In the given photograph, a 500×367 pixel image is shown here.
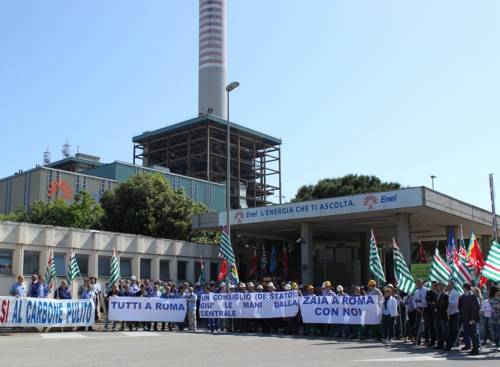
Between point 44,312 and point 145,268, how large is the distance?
1420 cm

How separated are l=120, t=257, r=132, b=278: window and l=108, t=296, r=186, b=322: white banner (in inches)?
399

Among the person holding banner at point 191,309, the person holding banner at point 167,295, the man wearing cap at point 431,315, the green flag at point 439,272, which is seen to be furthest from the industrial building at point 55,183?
the man wearing cap at point 431,315

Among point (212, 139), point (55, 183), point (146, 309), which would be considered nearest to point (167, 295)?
point (146, 309)

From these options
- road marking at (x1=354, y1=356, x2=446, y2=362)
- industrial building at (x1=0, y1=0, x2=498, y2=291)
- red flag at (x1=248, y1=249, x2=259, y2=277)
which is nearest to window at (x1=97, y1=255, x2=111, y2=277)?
industrial building at (x1=0, y1=0, x2=498, y2=291)

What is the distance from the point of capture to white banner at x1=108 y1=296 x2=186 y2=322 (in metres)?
24.2

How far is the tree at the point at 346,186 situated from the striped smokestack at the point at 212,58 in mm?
39135

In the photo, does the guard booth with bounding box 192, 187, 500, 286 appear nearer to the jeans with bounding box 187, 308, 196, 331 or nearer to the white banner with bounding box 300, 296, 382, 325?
the white banner with bounding box 300, 296, 382, 325

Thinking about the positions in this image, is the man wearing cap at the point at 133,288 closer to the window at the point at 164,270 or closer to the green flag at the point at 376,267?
the green flag at the point at 376,267

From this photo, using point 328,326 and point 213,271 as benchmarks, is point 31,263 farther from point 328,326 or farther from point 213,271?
point 328,326

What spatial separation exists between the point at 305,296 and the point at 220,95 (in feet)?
271

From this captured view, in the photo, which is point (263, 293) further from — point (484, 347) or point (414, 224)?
point (414, 224)

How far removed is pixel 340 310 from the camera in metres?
20.8

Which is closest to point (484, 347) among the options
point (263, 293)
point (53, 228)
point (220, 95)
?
point (263, 293)

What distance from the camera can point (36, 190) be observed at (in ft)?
220
